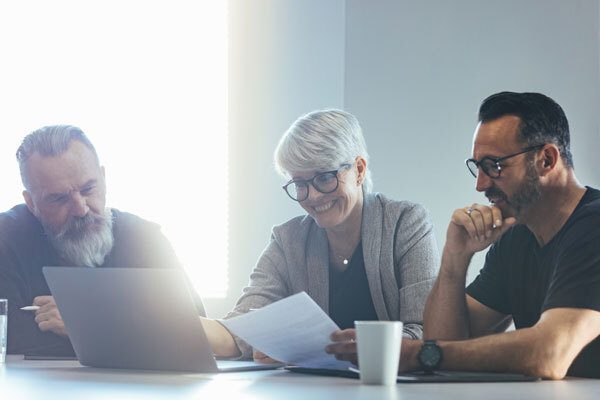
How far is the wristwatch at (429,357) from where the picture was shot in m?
1.65

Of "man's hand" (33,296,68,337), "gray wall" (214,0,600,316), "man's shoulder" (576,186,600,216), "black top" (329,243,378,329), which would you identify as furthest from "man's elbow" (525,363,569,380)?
"gray wall" (214,0,600,316)

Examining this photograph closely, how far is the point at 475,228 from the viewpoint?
2211 millimetres

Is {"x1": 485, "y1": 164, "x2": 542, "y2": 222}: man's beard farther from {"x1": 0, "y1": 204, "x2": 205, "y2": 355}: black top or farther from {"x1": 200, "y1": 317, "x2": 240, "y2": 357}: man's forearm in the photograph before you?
{"x1": 0, "y1": 204, "x2": 205, "y2": 355}: black top

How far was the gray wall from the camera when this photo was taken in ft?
12.8

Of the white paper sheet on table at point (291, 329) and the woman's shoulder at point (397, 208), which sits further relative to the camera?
the woman's shoulder at point (397, 208)

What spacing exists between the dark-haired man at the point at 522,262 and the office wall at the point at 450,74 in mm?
1583

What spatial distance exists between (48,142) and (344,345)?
1452mm

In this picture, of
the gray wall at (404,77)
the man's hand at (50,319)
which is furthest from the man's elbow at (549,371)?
the gray wall at (404,77)

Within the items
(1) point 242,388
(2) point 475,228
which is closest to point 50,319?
(1) point 242,388

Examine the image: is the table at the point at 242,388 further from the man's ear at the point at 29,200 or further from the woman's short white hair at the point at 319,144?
the man's ear at the point at 29,200

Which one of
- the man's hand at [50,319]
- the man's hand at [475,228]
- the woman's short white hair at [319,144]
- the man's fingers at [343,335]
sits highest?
the woman's short white hair at [319,144]

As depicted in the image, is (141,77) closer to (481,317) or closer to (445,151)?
(445,151)

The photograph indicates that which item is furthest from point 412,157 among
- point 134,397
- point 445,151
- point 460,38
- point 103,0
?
point 134,397

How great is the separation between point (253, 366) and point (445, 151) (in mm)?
2312
